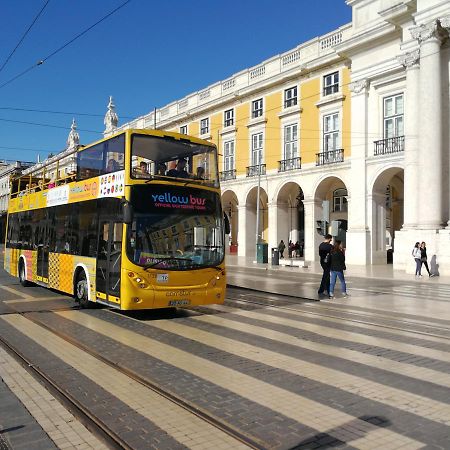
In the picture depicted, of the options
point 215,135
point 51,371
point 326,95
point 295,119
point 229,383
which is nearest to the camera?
point 229,383

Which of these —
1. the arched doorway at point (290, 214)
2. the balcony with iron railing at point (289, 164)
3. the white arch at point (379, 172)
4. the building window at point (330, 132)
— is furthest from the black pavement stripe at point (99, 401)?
the arched doorway at point (290, 214)

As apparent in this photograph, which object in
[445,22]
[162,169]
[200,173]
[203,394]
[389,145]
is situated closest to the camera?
[203,394]

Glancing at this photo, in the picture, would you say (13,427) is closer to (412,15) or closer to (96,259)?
(96,259)

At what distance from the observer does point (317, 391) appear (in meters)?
5.65

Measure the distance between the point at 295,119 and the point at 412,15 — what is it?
1115cm

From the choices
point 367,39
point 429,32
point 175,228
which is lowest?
point 175,228

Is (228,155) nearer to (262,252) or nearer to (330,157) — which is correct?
(330,157)

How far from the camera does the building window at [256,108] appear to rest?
37.8 metres

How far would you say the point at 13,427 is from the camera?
4.64 m

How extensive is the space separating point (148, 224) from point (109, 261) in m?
1.24

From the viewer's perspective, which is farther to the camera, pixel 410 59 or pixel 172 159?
pixel 410 59

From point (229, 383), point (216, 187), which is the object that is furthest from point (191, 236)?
point (229, 383)

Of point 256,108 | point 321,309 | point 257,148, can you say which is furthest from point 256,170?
A: point 321,309

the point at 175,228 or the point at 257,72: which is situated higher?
the point at 257,72
